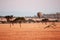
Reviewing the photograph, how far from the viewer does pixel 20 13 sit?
2393 millimetres

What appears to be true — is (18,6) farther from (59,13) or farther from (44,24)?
(59,13)

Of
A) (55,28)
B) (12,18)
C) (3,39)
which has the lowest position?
(3,39)

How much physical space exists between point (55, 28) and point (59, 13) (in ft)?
0.94

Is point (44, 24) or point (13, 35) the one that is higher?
point (44, 24)

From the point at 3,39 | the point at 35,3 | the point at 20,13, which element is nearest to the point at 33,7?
the point at 35,3

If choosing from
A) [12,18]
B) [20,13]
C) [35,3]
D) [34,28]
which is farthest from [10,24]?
[35,3]

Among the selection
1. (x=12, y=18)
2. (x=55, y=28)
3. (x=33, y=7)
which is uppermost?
(x=33, y=7)

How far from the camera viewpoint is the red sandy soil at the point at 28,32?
2330 mm

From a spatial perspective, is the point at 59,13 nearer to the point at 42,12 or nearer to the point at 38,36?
the point at 42,12

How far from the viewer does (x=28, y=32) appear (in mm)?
2344

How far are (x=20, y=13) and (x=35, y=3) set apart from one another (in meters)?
0.33

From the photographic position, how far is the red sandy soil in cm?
233

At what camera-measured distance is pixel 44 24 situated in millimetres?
2389

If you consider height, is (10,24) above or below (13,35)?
above
